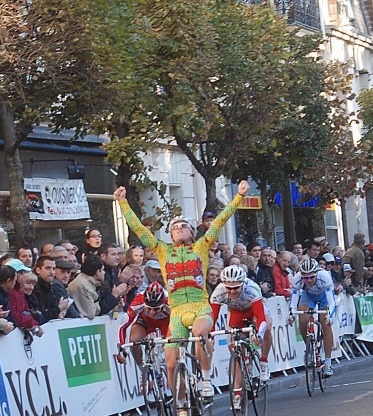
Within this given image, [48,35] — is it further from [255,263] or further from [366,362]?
[366,362]

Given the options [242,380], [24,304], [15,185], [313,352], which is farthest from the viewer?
[15,185]

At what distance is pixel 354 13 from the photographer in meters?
44.7

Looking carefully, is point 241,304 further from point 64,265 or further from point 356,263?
point 356,263

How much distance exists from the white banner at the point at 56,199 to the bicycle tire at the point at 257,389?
1066 centimetres

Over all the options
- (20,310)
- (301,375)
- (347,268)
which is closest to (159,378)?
(20,310)

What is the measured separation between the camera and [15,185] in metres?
18.3

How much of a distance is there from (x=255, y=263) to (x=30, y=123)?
3713mm

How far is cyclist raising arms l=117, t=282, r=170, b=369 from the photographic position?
13680 millimetres

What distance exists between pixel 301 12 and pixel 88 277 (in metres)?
24.1

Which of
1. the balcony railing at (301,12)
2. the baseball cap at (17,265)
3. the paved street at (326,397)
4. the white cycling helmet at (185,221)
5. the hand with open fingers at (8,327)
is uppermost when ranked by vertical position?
the balcony railing at (301,12)

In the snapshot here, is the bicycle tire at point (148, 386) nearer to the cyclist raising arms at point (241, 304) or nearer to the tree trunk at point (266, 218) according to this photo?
the cyclist raising arms at point (241, 304)

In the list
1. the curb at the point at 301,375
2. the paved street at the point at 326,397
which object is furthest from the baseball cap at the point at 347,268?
the paved street at the point at 326,397

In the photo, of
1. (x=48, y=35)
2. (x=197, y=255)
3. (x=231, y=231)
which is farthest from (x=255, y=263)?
(x=231, y=231)

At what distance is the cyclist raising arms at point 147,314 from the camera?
44.9 feet
